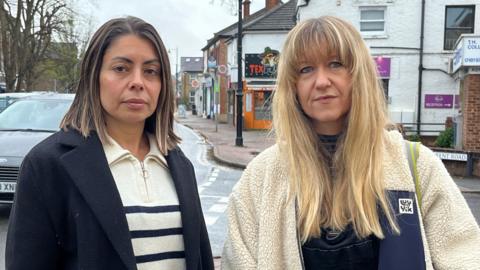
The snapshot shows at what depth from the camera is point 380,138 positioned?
1886mm

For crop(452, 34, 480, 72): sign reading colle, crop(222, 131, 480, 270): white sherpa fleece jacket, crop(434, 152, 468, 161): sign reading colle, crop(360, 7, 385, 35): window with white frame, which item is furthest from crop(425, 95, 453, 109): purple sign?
crop(222, 131, 480, 270): white sherpa fleece jacket

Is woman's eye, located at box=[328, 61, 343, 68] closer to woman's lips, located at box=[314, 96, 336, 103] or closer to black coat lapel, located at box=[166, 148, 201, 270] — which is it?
woman's lips, located at box=[314, 96, 336, 103]

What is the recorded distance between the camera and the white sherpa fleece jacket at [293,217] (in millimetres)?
1754

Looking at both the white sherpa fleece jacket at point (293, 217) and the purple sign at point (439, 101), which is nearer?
the white sherpa fleece jacket at point (293, 217)

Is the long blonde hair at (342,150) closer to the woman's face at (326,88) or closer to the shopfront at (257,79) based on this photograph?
the woman's face at (326,88)

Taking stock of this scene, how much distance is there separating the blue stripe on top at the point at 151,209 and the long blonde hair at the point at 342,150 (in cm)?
46

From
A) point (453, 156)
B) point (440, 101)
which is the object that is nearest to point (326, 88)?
point (453, 156)

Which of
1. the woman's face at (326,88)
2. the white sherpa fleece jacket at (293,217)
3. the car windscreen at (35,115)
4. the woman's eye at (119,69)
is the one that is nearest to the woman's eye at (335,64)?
the woman's face at (326,88)

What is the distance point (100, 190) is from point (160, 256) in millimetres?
354

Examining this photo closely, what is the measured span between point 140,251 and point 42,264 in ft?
1.11

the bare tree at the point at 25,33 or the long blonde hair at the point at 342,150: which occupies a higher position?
the bare tree at the point at 25,33

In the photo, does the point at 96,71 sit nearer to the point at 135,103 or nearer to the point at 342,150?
the point at 135,103

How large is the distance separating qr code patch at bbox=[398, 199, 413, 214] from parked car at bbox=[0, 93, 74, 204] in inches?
214

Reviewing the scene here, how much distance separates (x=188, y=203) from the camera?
1.99 meters
